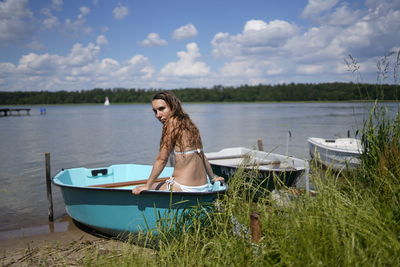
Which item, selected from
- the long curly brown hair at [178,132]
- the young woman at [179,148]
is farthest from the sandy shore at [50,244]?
the long curly brown hair at [178,132]

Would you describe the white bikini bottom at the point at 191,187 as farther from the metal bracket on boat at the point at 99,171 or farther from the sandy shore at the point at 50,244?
the metal bracket on boat at the point at 99,171

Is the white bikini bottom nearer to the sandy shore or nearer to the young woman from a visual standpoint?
the young woman

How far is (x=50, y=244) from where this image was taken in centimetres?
554

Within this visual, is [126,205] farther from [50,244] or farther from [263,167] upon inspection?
[263,167]

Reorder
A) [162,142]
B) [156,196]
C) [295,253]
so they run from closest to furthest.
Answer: [295,253] < [162,142] < [156,196]

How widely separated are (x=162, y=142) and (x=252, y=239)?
1.78 m

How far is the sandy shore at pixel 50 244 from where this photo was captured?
4609 mm

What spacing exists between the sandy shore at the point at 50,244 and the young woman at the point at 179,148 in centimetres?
124

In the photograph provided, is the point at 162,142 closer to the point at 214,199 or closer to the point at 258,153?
the point at 214,199

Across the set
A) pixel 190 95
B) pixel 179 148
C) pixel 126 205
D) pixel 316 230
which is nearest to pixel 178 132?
pixel 179 148

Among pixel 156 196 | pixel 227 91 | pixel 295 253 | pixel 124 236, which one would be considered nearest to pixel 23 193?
pixel 124 236

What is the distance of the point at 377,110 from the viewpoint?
14.7 ft

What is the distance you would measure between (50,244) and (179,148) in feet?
10.1

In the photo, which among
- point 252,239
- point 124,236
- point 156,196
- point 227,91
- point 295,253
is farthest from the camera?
point 227,91
